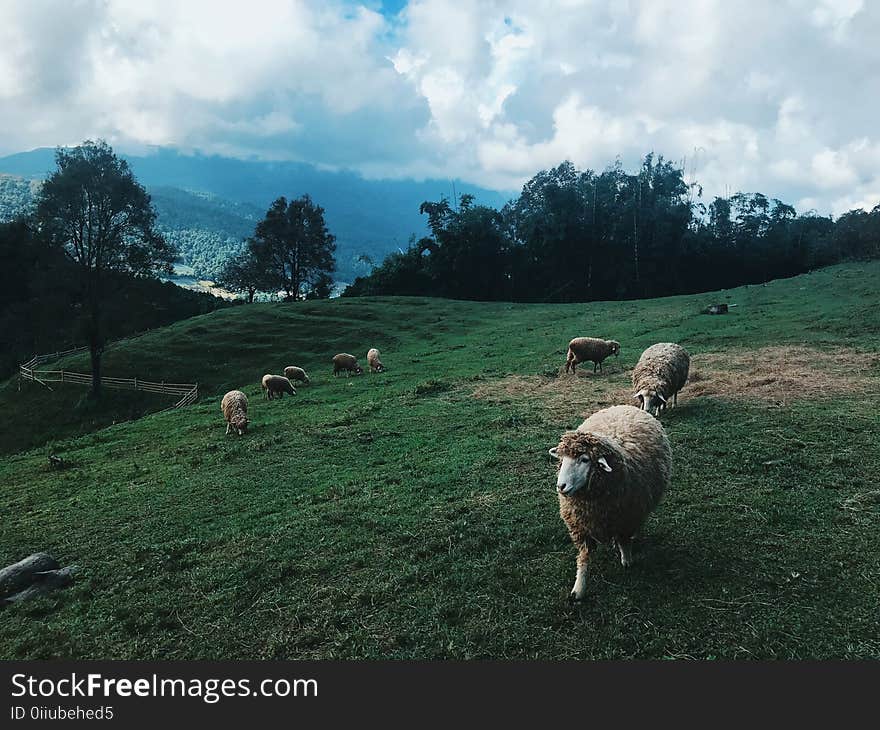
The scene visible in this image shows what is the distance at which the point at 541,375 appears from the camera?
65.8ft

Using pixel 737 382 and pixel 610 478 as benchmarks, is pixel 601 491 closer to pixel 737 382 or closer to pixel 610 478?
pixel 610 478

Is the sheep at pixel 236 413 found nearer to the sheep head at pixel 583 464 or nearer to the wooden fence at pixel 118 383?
the wooden fence at pixel 118 383

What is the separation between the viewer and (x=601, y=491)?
6215 millimetres

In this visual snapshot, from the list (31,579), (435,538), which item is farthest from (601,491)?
(31,579)

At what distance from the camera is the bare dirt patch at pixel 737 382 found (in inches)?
545

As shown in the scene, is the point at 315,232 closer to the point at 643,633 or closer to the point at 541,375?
the point at 541,375

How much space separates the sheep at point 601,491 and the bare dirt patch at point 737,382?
7220mm

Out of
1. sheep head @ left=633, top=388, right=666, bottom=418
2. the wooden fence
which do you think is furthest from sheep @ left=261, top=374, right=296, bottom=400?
sheep head @ left=633, top=388, right=666, bottom=418

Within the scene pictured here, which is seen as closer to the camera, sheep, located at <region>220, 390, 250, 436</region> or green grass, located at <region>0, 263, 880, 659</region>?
green grass, located at <region>0, 263, 880, 659</region>

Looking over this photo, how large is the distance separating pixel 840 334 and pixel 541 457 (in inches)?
706

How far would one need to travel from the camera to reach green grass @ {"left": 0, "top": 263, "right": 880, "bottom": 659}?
5.59 m

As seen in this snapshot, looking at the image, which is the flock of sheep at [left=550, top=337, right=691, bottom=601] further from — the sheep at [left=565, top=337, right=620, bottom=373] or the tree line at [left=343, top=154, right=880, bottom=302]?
the tree line at [left=343, top=154, right=880, bottom=302]

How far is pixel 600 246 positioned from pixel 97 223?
54.7 m

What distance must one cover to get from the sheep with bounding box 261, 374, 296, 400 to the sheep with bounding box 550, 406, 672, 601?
1789 centimetres
